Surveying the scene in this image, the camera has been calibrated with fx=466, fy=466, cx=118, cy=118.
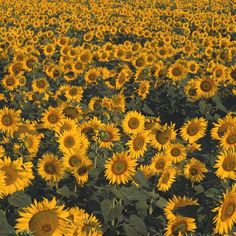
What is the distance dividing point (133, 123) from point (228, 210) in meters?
2.64

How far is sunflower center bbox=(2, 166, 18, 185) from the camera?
167 inches

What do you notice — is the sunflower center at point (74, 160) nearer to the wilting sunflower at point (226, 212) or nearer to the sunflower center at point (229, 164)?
the sunflower center at point (229, 164)

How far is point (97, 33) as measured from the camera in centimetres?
1596

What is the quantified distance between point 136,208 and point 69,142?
119 centimetres

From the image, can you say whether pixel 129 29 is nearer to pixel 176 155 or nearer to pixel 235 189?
pixel 176 155

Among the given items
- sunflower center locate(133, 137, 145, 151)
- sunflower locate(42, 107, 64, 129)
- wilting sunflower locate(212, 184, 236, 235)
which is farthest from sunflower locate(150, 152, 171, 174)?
sunflower locate(42, 107, 64, 129)

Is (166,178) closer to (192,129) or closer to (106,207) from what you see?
(106,207)

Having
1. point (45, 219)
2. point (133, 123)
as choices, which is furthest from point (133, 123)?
point (45, 219)

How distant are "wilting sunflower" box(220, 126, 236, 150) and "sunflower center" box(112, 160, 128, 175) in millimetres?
1391

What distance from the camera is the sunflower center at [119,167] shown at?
15.1 feet

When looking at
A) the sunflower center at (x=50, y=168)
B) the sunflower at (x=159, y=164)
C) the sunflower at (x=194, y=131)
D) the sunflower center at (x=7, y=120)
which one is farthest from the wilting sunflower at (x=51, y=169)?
the sunflower at (x=194, y=131)

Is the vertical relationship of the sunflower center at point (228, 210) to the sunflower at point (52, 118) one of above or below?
above

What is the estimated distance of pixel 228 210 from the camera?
392cm

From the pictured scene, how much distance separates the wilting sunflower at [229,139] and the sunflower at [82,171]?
5.42ft
